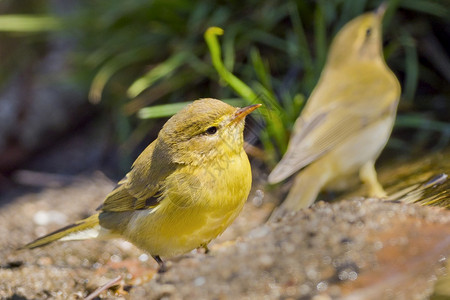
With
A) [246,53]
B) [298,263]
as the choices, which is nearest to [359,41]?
[246,53]

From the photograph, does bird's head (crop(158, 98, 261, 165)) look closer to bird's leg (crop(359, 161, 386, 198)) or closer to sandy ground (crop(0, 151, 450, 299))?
sandy ground (crop(0, 151, 450, 299))

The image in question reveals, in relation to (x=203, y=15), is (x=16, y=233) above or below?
below

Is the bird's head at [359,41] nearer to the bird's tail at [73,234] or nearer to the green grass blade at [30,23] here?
the bird's tail at [73,234]

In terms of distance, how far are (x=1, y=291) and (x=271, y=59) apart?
10.2 ft

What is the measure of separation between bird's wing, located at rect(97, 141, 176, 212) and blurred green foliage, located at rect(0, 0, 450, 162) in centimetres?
154

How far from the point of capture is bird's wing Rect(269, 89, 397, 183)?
13.2 ft

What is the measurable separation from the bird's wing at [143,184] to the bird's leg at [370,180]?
138 cm

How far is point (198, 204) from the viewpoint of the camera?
9.86ft

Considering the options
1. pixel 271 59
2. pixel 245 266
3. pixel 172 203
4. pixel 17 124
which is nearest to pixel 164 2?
pixel 271 59

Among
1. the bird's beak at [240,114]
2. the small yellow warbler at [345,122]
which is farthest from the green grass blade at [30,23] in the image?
the bird's beak at [240,114]

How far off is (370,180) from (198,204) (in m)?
1.55

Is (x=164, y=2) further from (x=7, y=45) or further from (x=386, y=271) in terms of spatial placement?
(x=386, y=271)

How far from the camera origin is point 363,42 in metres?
4.91

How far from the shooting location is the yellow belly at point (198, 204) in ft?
9.84
